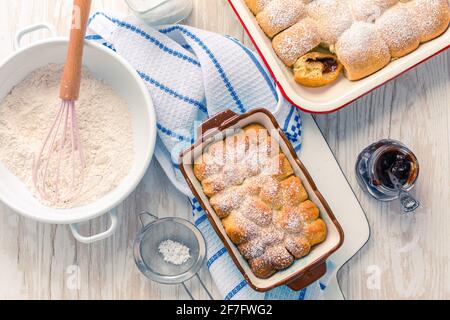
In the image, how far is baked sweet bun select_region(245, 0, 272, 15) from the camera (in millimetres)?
1001

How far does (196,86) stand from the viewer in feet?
3.36

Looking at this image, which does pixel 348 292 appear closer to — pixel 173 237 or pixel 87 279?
pixel 173 237

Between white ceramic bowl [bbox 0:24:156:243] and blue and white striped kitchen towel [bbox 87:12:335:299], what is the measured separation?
0.15 feet

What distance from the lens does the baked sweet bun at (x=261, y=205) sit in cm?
95

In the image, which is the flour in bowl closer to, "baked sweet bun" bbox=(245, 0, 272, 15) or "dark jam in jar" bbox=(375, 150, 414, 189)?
"baked sweet bun" bbox=(245, 0, 272, 15)

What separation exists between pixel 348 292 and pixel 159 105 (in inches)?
20.8

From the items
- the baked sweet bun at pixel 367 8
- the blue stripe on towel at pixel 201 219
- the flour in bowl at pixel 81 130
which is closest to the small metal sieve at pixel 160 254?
the blue stripe on towel at pixel 201 219

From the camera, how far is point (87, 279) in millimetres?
1064

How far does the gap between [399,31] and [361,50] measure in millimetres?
82

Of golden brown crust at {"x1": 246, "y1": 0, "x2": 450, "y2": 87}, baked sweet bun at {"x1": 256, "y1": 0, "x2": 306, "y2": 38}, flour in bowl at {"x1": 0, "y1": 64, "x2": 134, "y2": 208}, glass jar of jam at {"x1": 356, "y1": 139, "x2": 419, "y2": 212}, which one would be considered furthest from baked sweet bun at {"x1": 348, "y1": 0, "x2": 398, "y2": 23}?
flour in bowl at {"x1": 0, "y1": 64, "x2": 134, "y2": 208}

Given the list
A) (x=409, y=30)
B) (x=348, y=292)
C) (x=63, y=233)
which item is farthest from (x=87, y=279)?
(x=409, y=30)

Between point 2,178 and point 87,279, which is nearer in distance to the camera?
point 2,178

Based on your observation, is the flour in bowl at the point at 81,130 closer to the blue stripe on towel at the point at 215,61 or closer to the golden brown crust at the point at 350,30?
the blue stripe on towel at the point at 215,61

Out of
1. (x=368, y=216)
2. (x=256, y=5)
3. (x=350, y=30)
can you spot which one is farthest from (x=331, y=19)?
(x=368, y=216)
